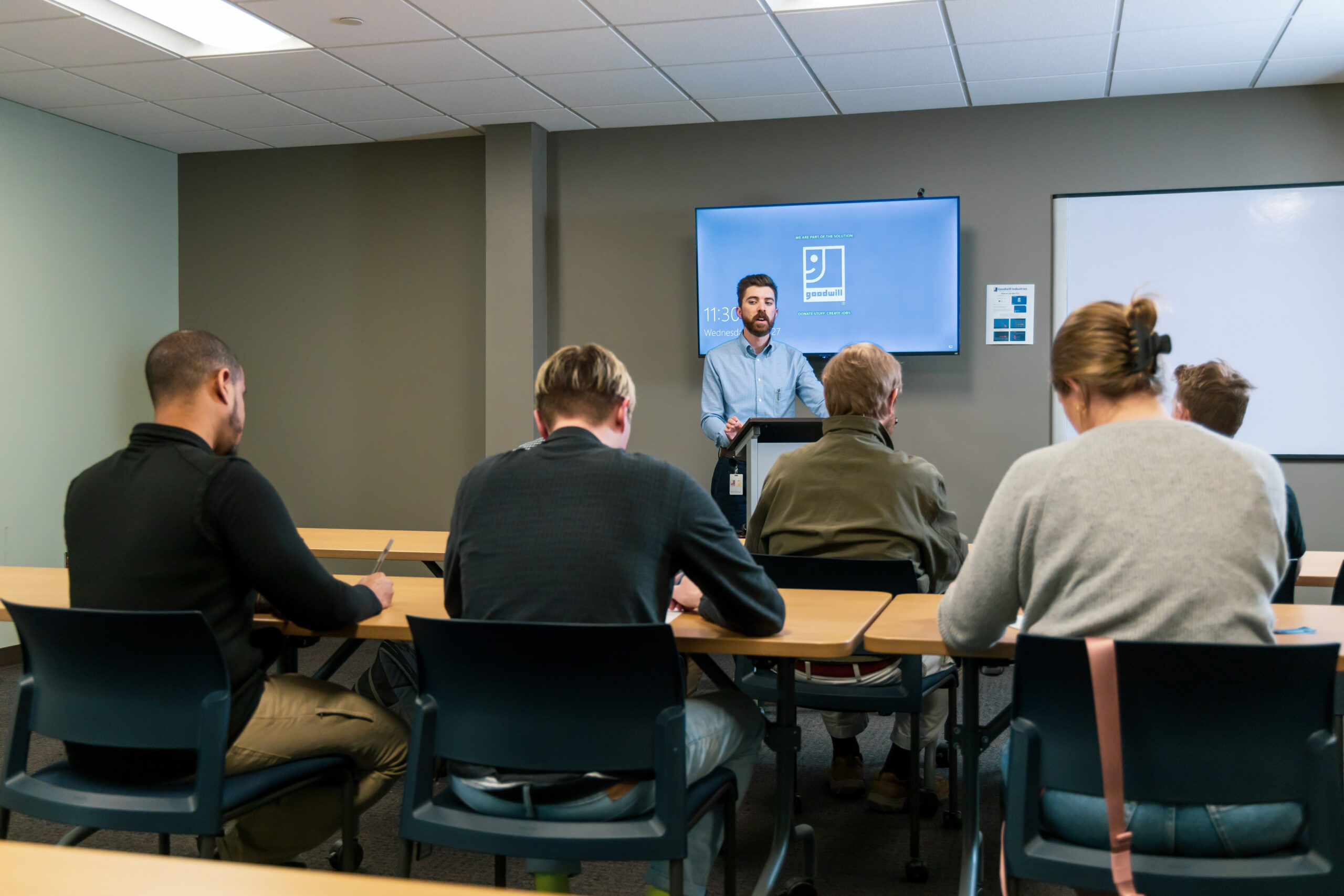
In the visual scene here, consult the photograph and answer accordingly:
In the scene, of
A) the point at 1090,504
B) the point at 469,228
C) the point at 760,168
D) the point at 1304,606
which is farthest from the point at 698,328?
the point at 1090,504

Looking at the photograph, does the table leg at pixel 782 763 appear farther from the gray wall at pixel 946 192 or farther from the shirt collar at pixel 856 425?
the gray wall at pixel 946 192

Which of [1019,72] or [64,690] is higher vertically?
[1019,72]

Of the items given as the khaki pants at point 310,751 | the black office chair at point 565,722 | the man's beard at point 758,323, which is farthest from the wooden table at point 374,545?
the man's beard at point 758,323

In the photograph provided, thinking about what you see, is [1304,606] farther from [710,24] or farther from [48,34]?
[48,34]

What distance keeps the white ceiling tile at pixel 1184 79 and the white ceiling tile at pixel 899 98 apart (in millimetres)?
718

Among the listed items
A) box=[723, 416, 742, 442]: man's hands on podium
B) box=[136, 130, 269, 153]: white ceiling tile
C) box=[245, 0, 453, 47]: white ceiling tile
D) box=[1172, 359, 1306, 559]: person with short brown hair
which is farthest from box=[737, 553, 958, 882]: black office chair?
box=[136, 130, 269, 153]: white ceiling tile

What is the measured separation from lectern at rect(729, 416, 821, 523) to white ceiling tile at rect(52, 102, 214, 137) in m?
3.71

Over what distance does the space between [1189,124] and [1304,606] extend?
3676 mm

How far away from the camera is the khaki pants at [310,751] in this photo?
1.98 m

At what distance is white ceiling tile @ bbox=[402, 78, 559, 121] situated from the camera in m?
4.94

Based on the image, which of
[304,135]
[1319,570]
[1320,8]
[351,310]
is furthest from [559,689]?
[304,135]

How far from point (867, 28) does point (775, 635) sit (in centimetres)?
313

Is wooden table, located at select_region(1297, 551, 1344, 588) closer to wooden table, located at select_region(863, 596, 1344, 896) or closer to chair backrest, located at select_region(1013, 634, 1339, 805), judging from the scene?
wooden table, located at select_region(863, 596, 1344, 896)

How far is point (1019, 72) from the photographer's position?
4742mm
